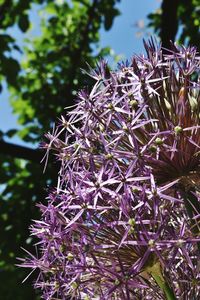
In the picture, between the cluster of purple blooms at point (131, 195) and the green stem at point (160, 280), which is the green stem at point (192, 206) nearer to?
the cluster of purple blooms at point (131, 195)

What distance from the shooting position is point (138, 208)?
1408 millimetres

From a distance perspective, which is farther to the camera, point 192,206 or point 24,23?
point 24,23

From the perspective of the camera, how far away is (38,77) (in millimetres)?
5023

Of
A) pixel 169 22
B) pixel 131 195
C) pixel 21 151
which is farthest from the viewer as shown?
pixel 169 22

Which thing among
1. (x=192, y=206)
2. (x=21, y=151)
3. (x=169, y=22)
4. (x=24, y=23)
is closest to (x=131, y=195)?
(x=192, y=206)

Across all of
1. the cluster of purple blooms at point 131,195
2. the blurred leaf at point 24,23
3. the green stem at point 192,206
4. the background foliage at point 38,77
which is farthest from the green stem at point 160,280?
the blurred leaf at point 24,23

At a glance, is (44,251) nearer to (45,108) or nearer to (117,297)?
(117,297)

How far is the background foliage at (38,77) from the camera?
→ 3.79 metres

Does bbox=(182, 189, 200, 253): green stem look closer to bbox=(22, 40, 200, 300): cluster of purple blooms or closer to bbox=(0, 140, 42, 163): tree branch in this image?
bbox=(22, 40, 200, 300): cluster of purple blooms

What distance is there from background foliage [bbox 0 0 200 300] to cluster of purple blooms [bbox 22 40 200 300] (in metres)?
1.80

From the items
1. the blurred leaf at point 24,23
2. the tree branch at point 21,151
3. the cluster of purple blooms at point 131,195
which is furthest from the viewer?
the blurred leaf at point 24,23

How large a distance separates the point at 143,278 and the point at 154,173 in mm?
Result: 285

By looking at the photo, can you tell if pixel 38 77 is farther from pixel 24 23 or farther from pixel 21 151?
pixel 21 151

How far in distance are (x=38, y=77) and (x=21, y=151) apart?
1.49 meters
